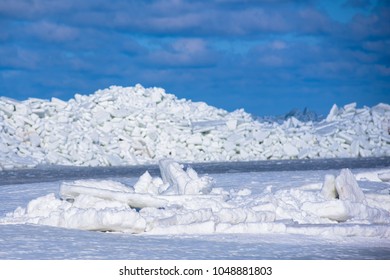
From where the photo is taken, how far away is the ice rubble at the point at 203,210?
6594 mm

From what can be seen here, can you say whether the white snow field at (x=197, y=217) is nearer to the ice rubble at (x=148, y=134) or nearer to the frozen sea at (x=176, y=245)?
the frozen sea at (x=176, y=245)

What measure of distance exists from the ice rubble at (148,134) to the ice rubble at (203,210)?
965cm

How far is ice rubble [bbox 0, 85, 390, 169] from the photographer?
18.1 meters

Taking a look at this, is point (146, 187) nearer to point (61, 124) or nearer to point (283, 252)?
point (283, 252)

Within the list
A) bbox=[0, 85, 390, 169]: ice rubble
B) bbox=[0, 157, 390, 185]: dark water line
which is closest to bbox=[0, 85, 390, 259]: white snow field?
bbox=[0, 157, 390, 185]: dark water line

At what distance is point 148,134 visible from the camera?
19.5 m

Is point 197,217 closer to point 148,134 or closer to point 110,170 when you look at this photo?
point 110,170

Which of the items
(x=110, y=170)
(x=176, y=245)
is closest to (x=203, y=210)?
(x=176, y=245)

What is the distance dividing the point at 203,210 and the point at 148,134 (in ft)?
41.7

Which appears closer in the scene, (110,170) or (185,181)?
(185,181)

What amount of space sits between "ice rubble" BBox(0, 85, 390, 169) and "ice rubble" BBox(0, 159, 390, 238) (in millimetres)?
9652

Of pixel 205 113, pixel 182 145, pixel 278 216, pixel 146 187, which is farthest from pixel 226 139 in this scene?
pixel 278 216

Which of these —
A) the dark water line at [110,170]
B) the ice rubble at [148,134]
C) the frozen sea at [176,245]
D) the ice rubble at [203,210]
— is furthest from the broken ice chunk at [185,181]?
the ice rubble at [148,134]

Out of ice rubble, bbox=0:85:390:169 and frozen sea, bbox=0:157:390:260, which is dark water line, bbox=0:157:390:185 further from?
frozen sea, bbox=0:157:390:260
